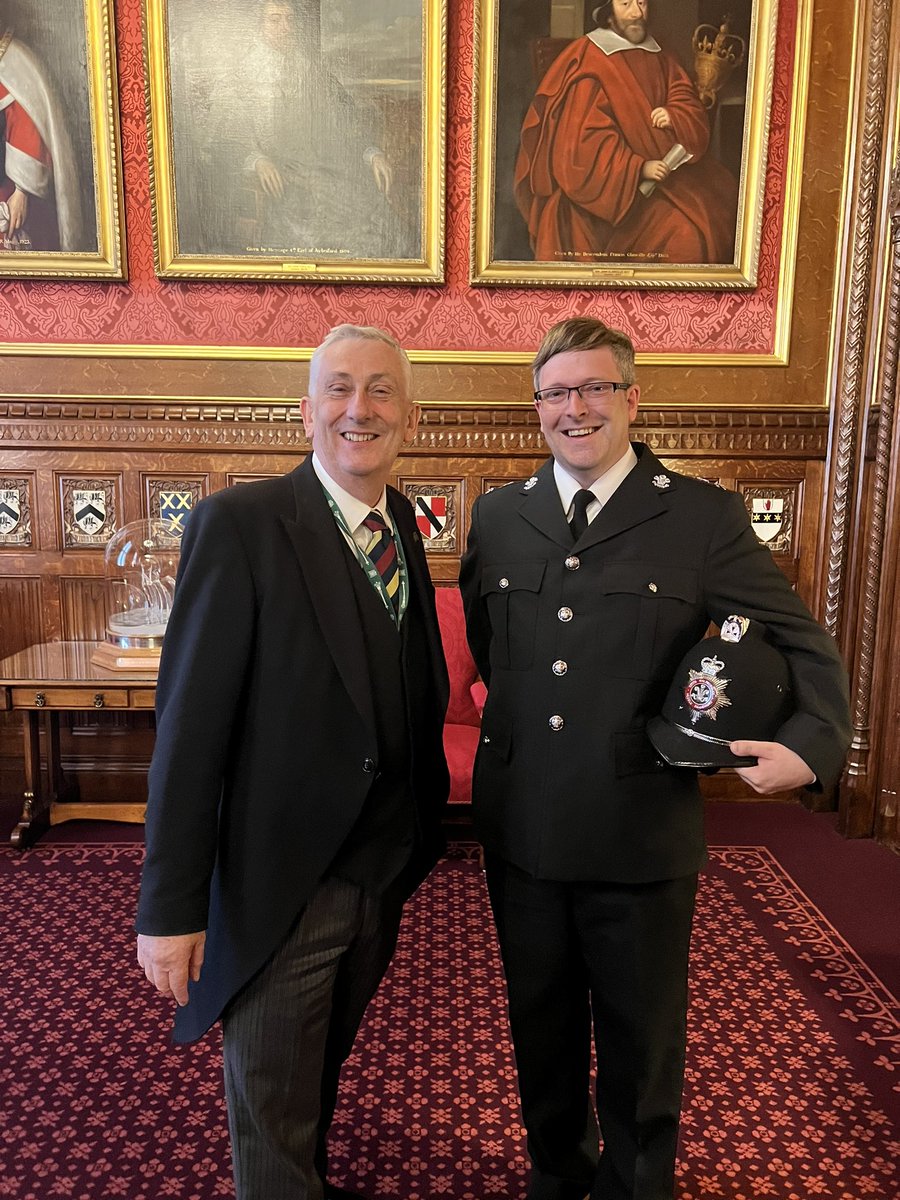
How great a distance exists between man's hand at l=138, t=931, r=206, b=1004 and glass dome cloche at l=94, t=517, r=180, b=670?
295cm

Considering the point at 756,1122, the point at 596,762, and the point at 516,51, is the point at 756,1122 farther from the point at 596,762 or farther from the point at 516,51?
the point at 516,51

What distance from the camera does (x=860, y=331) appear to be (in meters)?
4.62

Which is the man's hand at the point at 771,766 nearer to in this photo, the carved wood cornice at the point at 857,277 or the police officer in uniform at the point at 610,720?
the police officer in uniform at the point at 610,720

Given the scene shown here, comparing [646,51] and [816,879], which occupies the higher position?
[646,51]

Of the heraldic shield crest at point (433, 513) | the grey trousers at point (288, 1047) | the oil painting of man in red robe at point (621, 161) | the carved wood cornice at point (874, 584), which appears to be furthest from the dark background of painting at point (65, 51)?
the grey trousers at point (288, 1047)

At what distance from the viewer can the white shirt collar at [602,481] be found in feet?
6.16

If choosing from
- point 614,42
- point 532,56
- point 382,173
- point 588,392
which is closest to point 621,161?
point 614,42

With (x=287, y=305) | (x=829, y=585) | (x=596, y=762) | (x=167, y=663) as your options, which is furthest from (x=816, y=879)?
(x=287, y=305)

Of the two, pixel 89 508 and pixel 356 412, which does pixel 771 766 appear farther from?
pixel 89 508

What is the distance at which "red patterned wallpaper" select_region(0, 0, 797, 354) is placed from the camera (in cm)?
466

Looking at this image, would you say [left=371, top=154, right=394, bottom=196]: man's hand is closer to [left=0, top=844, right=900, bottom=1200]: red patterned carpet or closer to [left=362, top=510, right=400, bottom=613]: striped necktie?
[left=362, top=510, right=400, bottom=613]: striped necktie

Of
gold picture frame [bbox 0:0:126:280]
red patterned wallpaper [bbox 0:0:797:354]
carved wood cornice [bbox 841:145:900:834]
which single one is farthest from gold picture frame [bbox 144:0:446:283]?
carved wood cornice [bbox 841:145:900:834]

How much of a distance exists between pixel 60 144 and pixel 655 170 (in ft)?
10.9

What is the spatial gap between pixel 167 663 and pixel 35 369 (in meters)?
3.92
